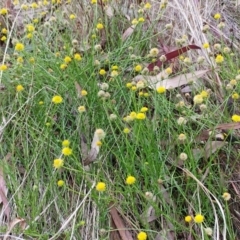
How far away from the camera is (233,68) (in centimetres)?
131

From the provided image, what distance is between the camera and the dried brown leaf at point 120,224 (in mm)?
1035

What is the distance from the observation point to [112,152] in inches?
43.9

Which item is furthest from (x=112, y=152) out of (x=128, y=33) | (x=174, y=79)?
(x=128, y=33)

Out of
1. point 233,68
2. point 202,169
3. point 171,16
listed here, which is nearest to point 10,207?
point 202,169

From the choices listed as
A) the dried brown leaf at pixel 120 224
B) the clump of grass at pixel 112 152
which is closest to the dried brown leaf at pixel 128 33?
the clump of grass at pixel 112 152

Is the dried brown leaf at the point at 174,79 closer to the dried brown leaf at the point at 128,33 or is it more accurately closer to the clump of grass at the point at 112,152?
the clump of grass at the point at 112,152

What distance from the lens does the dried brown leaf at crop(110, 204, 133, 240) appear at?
3.39 feet

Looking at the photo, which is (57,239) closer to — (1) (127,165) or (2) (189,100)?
(1) (127,165)

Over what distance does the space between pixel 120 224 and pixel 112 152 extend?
0.17 meters

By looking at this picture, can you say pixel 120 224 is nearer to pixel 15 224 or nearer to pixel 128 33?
pixel 15 224

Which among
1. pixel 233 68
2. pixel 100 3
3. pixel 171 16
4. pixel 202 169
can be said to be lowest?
pixel 202 169

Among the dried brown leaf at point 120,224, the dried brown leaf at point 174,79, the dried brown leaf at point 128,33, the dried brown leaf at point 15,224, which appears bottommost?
the dried brown leaf at point 120,224

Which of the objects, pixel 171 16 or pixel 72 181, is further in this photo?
pixel 171 16

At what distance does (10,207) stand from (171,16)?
99 centimetres
